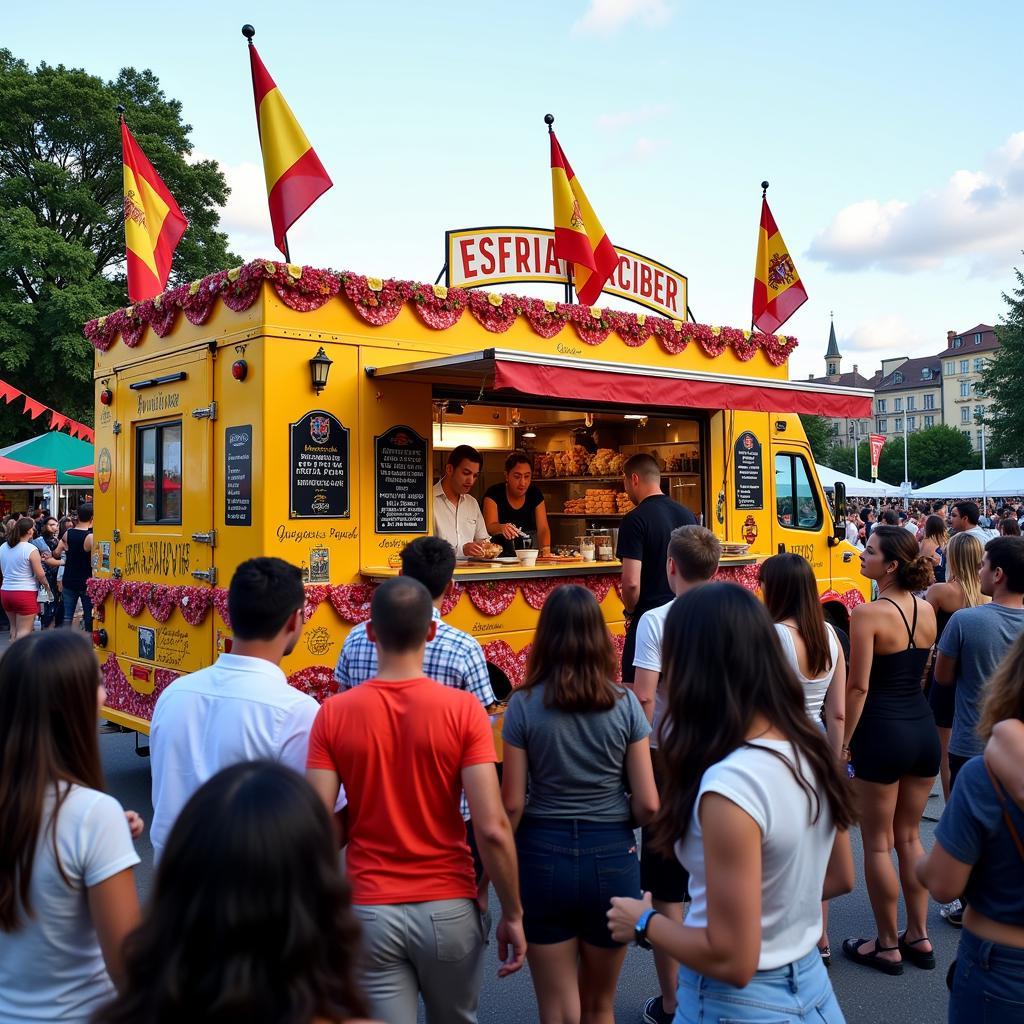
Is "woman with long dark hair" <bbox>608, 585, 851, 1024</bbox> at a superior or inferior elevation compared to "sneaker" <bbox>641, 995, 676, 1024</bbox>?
superior

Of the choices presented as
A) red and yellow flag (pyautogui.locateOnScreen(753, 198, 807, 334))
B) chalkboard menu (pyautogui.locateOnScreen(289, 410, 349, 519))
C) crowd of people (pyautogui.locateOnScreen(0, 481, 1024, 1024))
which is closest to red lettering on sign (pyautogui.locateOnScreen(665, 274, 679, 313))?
red and yellow flag (pyautogui.locateOnScreen(753, 198, 807, 334))

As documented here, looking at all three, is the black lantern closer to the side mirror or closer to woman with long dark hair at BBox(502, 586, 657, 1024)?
woman with long dark hair at BBox(502, 586, 657, 1024)

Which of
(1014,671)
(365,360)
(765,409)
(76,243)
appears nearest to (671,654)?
(1014,671)

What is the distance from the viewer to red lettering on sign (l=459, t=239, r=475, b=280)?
9383mm

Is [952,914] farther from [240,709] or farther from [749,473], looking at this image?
→ [749,473]

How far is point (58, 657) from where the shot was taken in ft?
6.93

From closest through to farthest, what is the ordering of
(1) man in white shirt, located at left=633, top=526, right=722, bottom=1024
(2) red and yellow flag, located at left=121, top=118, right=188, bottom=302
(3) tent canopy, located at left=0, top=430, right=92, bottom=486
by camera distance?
1. (1) man in white shirt, located at left=633, top=526, right=722, bottom=1024
2. (2) red and yellow flag, located at left=121, top=118, right=188, bottom=302
3. (3) tent canopy, located at left=0, top=430, right=92, bottom=486

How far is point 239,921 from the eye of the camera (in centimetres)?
129

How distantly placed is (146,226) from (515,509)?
4.18 m

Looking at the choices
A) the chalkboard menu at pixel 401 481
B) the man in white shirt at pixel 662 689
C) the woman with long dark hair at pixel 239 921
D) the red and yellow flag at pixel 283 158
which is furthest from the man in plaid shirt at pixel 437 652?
the red and yellow flag at pixel 283 158

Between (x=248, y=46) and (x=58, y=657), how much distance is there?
252 inches

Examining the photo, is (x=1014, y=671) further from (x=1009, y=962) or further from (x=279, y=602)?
(x=279, y=602)

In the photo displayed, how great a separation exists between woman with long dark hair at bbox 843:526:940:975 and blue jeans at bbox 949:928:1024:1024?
80.4 inches

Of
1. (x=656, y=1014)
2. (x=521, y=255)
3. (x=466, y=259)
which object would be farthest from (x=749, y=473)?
(x=656, y=1014)
